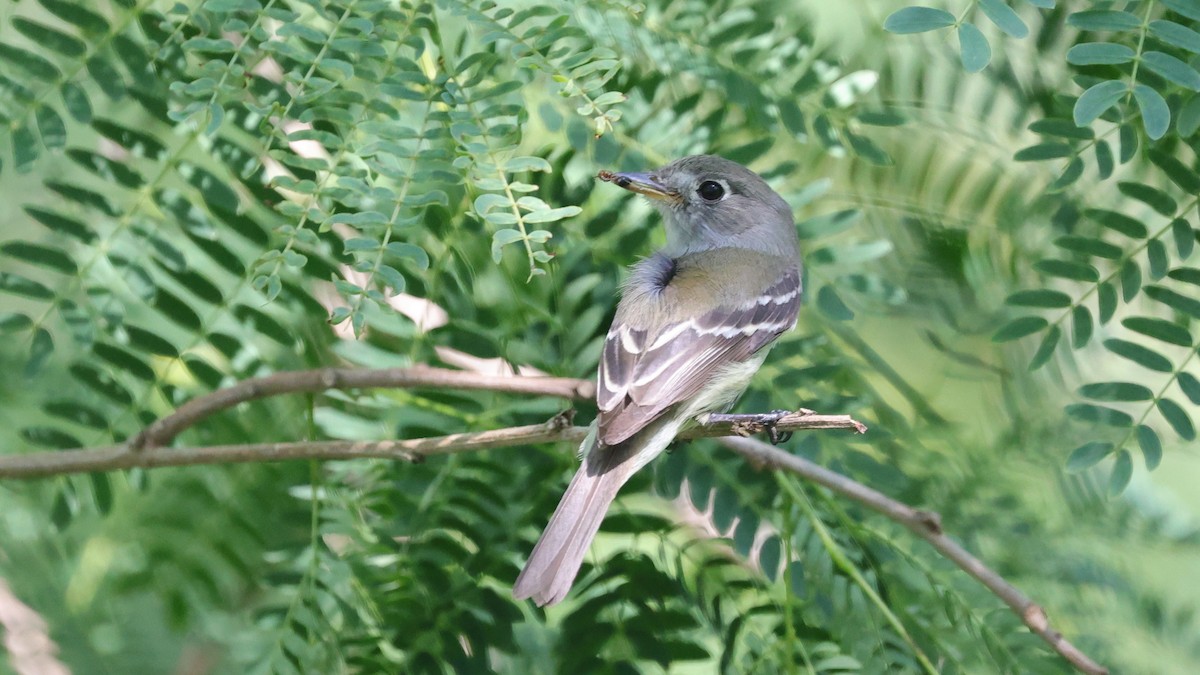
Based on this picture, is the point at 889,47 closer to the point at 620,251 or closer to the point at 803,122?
the point at 803,122

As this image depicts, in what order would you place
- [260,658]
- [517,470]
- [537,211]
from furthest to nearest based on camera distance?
1. [517,470]
2. [260,658]
3. [537,211]

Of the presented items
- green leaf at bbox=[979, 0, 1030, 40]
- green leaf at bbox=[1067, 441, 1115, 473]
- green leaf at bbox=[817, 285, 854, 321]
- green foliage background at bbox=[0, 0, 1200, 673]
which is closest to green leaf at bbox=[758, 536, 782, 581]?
green foliage background at bbox=[0, 0, 1200, 673]

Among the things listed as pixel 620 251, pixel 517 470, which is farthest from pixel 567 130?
pixel 517 470

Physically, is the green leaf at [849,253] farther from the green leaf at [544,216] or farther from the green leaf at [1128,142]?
the green leaf at [544,216]

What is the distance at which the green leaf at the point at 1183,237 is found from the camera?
243 cm

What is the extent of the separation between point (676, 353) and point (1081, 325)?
2.77 feet

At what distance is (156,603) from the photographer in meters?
3.29

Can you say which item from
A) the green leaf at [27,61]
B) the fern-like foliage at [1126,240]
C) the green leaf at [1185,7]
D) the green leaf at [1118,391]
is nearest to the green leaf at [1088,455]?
the fern-like foliage at [1126,240]

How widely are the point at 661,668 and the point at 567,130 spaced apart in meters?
1.13

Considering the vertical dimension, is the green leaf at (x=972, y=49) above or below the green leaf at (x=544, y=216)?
above

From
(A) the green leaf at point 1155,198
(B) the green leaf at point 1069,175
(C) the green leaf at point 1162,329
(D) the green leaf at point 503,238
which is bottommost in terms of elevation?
(C) the green leaf at point 1162,329

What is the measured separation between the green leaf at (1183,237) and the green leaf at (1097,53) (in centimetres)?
41

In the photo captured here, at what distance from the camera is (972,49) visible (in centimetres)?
195

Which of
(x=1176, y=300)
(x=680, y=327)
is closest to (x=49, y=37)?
(x=680, y=327)
